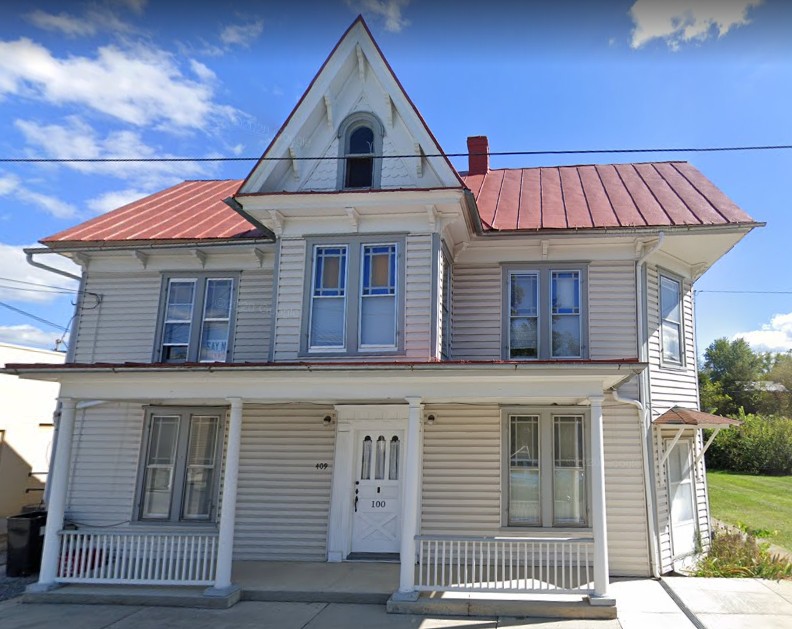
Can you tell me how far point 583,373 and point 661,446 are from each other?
354 cm

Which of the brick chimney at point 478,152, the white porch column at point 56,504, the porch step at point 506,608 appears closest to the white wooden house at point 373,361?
the white porch column at point 56,504

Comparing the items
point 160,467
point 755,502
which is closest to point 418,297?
point 160,467

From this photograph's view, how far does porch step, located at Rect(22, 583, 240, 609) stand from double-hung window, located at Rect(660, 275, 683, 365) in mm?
8668

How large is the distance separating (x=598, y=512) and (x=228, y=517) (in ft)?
17.8

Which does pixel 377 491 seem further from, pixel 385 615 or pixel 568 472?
pixel 568 472

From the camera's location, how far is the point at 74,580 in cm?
902

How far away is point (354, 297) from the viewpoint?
10.3m

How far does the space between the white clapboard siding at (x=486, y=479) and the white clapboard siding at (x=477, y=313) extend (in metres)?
1.12

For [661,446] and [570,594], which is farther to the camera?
[661,446]

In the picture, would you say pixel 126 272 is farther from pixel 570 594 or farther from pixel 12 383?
pixel 570 594

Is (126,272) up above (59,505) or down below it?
above

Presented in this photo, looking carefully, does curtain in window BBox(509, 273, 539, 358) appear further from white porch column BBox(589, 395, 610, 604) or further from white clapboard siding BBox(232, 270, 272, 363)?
white clapboard siding BBox(232, 270, 272, 363)

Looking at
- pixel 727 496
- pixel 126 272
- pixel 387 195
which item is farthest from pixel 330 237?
pixel 727 496

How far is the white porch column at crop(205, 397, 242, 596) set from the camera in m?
8.75
